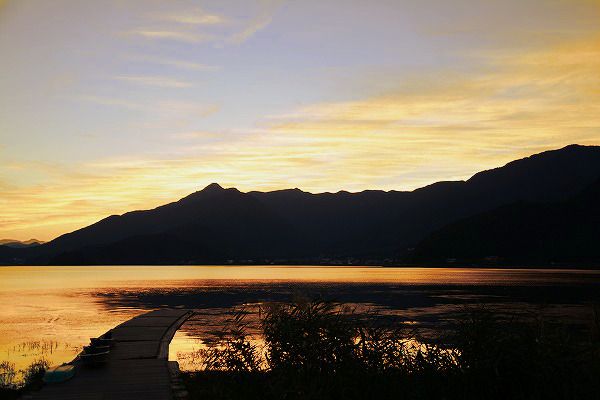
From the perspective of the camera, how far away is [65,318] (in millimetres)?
48812

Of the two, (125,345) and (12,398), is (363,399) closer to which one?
(12,398)

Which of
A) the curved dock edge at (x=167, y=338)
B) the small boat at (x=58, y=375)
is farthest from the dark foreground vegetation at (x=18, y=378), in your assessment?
the curved dock edge at (x=167, y=338)

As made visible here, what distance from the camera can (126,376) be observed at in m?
19.1

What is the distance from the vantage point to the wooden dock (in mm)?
16312

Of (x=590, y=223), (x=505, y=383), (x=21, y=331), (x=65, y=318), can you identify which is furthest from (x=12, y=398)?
(x=590, y=223)

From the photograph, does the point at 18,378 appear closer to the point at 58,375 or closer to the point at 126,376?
the point at 58,375

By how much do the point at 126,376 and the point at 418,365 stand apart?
411 inches

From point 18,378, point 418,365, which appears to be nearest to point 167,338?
point 18,378

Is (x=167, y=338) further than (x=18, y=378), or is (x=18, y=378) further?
(x=167, y=338)

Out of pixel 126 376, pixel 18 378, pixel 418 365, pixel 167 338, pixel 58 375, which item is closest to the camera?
pixel 418 365

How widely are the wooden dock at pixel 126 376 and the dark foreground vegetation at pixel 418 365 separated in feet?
6.76

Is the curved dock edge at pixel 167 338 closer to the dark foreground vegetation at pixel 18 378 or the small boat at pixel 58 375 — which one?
the dark foreground vegetation at pixel 18 378

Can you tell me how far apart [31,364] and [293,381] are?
66.7ft

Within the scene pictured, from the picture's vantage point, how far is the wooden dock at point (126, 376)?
16.3 m
